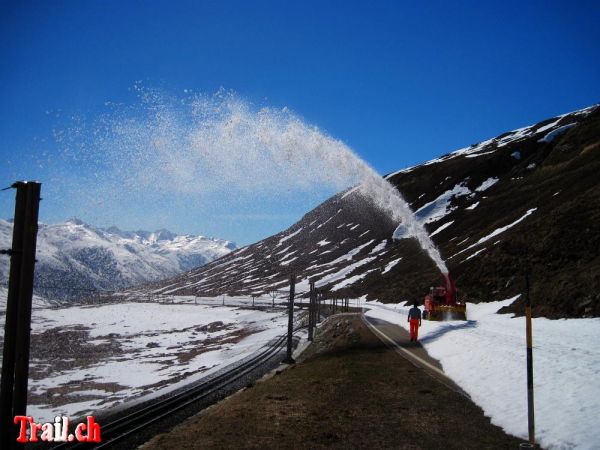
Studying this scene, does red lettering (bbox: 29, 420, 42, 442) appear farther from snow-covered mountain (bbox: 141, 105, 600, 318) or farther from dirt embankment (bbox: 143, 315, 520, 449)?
snow-covered mountain (bbox: 141, 105, 600, 318)

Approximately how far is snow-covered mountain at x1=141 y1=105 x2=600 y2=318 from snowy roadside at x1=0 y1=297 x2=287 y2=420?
21.1m

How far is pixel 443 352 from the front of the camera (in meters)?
18.2

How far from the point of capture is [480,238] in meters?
64.9

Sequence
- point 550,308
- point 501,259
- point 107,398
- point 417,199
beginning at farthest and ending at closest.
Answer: point 417,199 < point 501,259 < point 107,398 < point 550,308

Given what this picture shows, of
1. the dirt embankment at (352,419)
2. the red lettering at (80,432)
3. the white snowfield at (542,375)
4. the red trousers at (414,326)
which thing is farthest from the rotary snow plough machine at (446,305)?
the red lettering at (80,432)

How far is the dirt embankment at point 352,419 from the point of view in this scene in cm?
825

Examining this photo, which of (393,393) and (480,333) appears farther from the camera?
(480,333)

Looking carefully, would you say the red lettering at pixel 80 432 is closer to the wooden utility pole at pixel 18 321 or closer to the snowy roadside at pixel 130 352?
the snowy roadside at pixel 130 352

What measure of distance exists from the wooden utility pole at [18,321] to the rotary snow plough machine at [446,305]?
89.8 feet

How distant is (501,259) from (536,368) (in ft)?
111

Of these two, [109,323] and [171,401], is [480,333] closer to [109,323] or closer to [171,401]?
[171,401]

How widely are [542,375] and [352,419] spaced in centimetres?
469

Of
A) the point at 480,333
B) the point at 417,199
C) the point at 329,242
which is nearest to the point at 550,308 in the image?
the point at 480,333

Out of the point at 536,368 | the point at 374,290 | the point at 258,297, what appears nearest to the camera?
the point at 536,368
